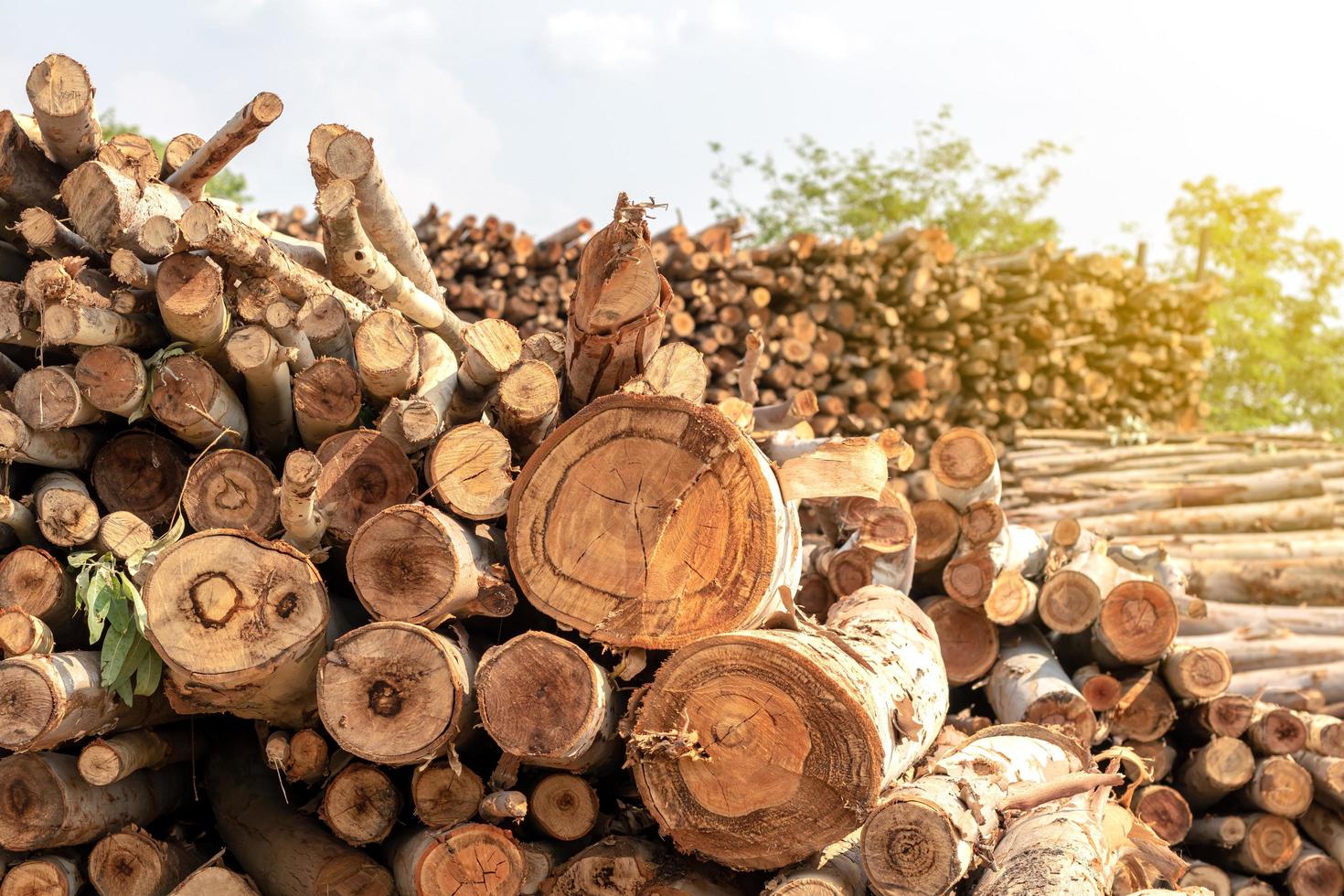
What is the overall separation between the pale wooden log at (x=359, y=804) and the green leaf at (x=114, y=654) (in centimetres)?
63

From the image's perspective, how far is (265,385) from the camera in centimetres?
331

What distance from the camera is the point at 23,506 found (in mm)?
3156

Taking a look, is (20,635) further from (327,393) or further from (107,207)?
(107,207)

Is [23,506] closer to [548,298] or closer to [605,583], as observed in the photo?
[605,583]

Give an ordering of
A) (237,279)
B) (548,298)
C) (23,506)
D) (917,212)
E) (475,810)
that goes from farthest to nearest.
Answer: (917,212) < (548,298) < (237,279) < (23,506) < (475,810)

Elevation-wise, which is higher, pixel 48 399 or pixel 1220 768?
pixel 48 399

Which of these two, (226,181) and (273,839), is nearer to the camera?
→ (273,839)

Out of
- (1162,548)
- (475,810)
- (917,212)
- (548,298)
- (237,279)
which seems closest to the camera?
(475,810)

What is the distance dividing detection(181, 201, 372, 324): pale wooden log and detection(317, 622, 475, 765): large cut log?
1201 millimetres

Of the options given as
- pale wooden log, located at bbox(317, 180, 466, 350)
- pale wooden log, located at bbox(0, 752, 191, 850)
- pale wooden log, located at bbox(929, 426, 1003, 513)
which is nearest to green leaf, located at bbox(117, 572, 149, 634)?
pale wooden log, located at bbox(0, 752, 191, 850)

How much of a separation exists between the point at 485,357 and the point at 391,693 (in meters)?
1.06

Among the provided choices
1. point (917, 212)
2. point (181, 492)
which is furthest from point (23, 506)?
point (917, 212)

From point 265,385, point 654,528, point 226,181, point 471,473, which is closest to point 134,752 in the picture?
point 265,385

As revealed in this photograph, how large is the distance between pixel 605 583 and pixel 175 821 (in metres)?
1.71
